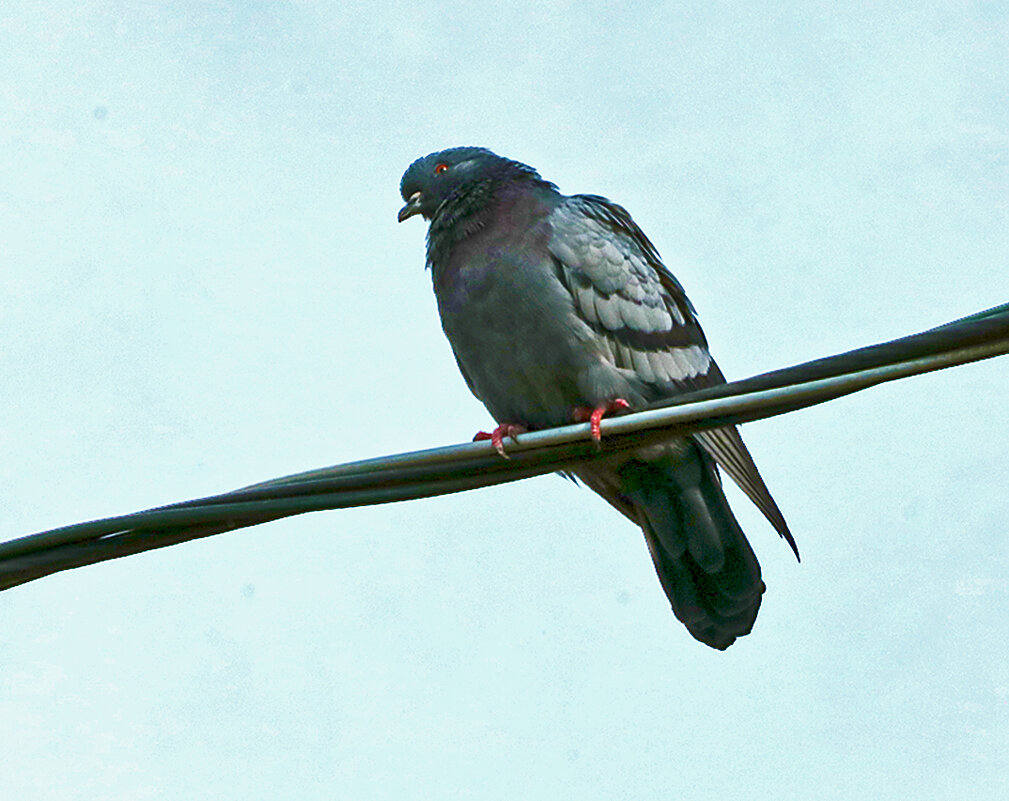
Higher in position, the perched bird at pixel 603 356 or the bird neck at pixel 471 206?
the bird neck at pixel 471 206

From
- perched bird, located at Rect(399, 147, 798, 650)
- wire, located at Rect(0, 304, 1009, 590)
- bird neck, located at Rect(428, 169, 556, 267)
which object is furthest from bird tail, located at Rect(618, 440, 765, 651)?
wire, located at Rect(0, 304, 1009, 590)

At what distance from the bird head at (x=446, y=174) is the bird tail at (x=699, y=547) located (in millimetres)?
1473

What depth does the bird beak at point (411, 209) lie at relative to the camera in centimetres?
652

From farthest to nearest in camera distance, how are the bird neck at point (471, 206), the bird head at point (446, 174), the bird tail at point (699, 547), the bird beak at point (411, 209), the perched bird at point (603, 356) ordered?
the bird beak at point (411, 209)
the bird head at point (446, 174)
the bird neck at point (471, 206)
the bird tail at point (699, 547)
the perched bird at point (603, 356)

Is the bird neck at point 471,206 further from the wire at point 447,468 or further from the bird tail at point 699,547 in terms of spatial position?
the wire at point 447,468

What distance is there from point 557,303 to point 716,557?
3.74 ft

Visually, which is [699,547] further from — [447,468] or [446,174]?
→ [447,468]

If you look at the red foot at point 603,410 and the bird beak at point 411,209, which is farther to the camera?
the bird beak at point 411,209

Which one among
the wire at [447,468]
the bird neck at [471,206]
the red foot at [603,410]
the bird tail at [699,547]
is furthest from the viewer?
the bird neck at [471,206]

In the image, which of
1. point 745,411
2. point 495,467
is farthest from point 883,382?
point 495,467

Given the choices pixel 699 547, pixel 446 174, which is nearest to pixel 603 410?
pixel 699 547

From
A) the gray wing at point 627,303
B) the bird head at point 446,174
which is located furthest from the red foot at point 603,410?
the bird head at point 446,174

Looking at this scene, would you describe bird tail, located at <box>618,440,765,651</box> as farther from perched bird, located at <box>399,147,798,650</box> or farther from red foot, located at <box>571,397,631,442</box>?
red foot, located at <box>571,397,631,442</box>

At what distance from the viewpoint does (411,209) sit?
653 cm
